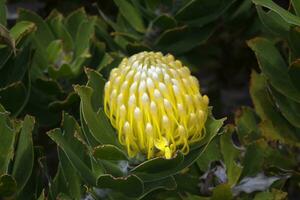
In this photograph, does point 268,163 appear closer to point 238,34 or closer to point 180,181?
point 180,181

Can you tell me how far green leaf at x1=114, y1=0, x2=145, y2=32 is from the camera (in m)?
2.14

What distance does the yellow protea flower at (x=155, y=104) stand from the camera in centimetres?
147

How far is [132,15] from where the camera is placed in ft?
7.11

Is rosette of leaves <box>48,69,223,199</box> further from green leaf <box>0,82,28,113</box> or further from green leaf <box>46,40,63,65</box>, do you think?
green leaf <box>46,40,63,65</box>

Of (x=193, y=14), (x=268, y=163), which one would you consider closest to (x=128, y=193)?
(x=268, y=163)

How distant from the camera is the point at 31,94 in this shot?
207cm

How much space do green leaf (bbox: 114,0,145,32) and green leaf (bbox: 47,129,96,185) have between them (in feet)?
2.10

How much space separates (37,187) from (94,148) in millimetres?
364

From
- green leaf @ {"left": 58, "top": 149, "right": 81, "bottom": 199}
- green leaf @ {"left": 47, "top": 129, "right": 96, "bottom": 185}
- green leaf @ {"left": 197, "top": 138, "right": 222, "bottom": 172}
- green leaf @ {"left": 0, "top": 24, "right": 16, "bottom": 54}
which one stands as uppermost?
green leaf @ {"left": 0, "top": 24, "right": 16, "bottom": 54}

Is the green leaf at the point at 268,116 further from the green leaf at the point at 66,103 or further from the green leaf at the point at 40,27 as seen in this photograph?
the green leaf at the point at 40,27

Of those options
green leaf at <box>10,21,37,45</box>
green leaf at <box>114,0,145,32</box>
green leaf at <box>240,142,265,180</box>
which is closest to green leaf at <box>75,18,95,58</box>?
green leaf at <box>114,0,145,32</box>

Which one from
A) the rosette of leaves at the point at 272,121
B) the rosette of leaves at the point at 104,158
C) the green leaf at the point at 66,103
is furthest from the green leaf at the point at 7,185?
the rosette of leaves at the point at 272,121

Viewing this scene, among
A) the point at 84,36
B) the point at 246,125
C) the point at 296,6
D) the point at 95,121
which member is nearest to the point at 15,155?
the point at 95,121

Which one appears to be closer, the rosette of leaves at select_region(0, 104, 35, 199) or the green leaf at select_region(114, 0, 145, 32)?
the rosette of leaves at select_region(0, 104, 35, 199)
